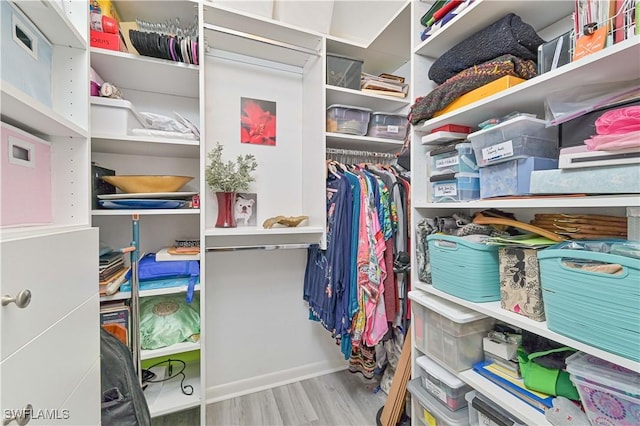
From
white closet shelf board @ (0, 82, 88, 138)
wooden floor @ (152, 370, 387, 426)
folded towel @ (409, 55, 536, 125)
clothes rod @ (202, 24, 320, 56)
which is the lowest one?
wooden floor @ (152, 370, 387, 426)

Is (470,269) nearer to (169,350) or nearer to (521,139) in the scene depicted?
(521,139)

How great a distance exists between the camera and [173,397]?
4.58 ft

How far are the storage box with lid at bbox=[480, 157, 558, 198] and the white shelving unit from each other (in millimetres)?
40

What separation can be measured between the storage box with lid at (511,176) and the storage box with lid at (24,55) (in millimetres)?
1425

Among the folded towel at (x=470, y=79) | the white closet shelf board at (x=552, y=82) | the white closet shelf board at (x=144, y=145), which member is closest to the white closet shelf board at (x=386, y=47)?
the folded towel at (x=470, y=79)

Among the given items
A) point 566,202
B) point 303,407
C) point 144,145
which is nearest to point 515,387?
point 566,202

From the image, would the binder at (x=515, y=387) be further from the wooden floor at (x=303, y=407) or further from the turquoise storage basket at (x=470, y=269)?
the wooden floor at (x=303, y=407)

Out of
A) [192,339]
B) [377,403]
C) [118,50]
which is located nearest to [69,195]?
[118,50]

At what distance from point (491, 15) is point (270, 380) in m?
2.33

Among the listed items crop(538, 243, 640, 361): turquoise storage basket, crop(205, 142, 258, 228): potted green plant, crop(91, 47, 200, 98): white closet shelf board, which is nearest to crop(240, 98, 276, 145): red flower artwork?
crop(205, 142, 258, 228): potted green plant

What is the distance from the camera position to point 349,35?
176 cm

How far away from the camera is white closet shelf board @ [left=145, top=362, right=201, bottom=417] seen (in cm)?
133

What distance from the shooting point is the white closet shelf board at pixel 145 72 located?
1.23 meters

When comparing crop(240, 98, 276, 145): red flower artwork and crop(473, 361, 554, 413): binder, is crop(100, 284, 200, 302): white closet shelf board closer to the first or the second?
crop(240, 98, 276, 145): red flower artwork
